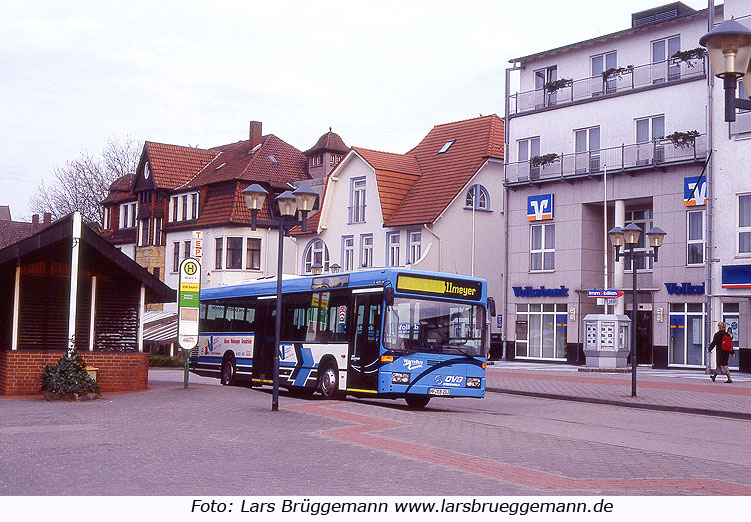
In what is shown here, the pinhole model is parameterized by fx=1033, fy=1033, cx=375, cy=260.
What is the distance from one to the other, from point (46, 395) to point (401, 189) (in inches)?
1411

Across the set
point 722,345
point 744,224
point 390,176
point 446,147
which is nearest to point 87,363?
point 722,345

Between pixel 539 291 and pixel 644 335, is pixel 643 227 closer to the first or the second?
pixel 644 335

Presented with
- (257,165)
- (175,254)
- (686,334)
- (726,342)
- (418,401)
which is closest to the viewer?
(418,401)

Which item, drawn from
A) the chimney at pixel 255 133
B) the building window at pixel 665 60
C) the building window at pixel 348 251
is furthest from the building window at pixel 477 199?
the chimney at pixel 255 133

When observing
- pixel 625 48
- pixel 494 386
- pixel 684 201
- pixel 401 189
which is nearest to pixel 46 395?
pixel 494 386

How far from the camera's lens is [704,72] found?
Answer: 39406 mm

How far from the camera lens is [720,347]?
30.2m

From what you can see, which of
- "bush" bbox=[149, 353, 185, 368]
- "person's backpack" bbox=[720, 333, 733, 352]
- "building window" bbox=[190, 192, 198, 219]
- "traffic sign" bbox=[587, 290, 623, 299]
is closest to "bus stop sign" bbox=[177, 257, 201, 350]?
"person's backpack" bbox=[720, 333, 733, 352]

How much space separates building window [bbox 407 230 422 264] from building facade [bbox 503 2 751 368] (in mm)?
4979

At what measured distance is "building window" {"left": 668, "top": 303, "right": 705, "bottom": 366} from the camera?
40.6 m

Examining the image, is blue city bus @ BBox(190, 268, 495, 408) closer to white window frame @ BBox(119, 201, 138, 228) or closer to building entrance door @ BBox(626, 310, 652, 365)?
building entrance door @ BBox(626, 310, 652, 365)

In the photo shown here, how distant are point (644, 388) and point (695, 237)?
561 inches

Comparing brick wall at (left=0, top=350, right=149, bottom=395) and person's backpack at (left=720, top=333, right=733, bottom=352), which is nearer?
brick wall at (left=0, top=350, right=149, bottom=395)
